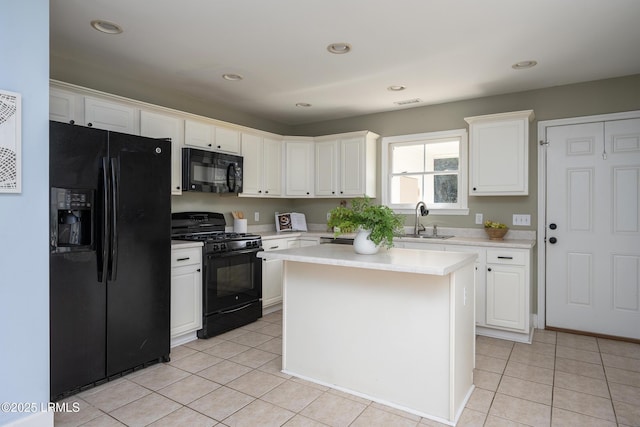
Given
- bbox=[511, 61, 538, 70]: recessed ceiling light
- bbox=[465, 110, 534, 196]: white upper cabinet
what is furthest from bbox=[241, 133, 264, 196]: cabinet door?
bbox=[511, 61, 538, 70]: recessed ceiling light

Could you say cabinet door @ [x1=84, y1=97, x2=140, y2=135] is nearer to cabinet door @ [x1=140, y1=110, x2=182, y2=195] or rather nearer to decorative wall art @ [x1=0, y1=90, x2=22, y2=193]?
cabinet door @ [x1=140, y1=110, x2=182, y2=195]

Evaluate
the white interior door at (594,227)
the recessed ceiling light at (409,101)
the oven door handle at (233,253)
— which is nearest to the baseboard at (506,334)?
the white interior door at (594,227)

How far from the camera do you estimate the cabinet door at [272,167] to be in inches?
189

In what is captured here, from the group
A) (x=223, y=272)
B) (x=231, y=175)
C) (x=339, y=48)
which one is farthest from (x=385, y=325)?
(x=231, y=175)

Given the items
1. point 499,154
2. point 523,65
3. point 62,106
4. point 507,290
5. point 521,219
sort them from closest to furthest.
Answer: point 62,106 → point 523,65 → point 507,290 → point 499,154 → point 521,219

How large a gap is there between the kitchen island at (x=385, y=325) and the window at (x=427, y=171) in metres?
2.03

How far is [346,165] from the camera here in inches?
193

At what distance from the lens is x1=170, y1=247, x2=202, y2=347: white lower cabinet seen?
3.34 m

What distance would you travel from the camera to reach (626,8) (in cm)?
239

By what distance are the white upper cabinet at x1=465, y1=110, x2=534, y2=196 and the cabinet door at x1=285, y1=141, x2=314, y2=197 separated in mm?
2055

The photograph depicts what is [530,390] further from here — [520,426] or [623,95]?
[623,95]

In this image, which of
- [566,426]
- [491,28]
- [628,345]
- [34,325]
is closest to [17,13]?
[34,325]

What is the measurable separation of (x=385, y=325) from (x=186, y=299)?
1.92 meters

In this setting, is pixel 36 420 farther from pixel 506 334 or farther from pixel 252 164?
pixel 506 334
